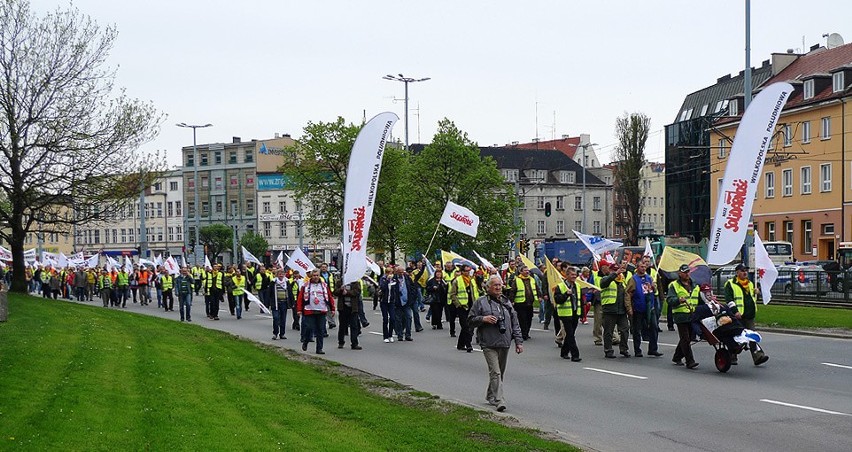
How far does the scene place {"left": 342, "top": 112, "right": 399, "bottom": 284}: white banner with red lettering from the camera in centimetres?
1748

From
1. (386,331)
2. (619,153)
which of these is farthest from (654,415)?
(619,153)

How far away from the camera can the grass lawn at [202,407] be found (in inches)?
351

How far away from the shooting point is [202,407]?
1074cm

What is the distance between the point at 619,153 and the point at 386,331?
59.3 meters

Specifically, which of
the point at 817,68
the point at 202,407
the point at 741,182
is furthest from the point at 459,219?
the point at 817,68

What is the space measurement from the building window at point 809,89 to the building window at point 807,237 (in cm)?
765

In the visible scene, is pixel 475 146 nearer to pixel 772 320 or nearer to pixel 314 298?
pixel 772 320

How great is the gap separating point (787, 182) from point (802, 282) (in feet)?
100

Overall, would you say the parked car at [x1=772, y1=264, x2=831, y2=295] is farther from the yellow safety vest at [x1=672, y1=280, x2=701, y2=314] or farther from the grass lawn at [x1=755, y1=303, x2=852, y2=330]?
the yellow safety vest at [x1=672, y1=280, x2=701, y2=314]

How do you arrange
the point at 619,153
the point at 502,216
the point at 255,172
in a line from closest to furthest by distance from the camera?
the point at 502,216 < the point at 619,153 < the point at 255,172

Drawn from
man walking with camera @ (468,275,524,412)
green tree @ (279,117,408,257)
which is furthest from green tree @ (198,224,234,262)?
man walking with camera @ (468,275,524,412)

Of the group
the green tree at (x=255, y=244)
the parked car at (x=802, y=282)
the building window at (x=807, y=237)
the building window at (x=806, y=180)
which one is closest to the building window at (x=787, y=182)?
the building window at (x=806, y=180)

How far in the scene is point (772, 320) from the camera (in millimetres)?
25453

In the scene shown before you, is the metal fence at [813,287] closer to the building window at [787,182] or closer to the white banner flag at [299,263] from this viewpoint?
the white banner flag at [299,263]
